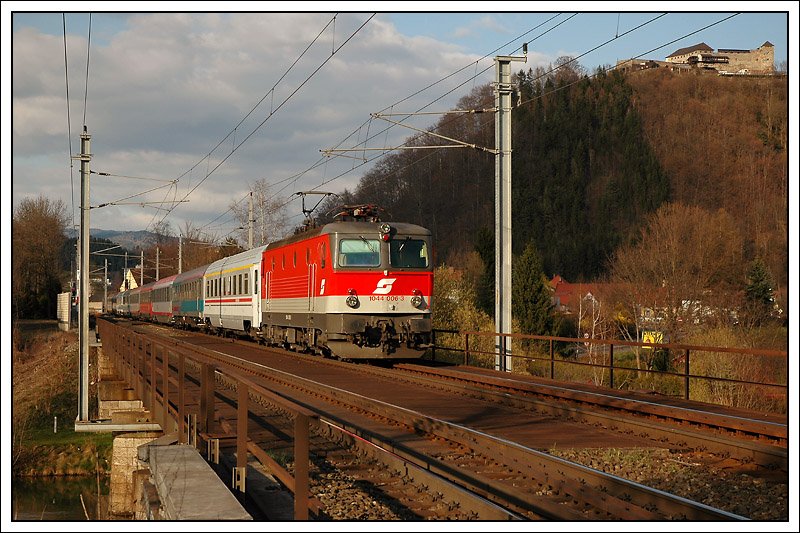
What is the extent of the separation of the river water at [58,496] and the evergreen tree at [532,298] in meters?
41.6

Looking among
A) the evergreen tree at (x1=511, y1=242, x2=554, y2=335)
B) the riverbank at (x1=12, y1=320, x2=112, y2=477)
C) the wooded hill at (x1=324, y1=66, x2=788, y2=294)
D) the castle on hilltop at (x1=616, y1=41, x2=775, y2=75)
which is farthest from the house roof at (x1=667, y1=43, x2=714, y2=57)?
the riverbank at (x1=12, y1=320, x2=112, y2=477)

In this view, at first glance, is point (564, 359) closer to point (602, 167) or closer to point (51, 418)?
point (51, 418)

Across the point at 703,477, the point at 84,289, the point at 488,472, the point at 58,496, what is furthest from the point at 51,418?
the point at 703,477

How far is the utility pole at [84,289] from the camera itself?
2189 cm

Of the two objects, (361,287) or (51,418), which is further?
(51,418)

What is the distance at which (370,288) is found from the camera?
23.2m

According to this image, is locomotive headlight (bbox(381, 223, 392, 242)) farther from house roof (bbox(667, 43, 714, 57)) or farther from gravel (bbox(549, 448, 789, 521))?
house roof (bbox(667, 43, 714, 57))

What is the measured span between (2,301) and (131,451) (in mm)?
10572

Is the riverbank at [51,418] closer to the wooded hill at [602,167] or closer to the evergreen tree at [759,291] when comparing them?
the wooded hill at [602,167]

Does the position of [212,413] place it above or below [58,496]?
above

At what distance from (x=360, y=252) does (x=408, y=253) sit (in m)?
1.28

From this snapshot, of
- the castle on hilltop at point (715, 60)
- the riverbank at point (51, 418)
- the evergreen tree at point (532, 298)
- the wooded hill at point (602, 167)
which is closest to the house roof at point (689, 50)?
the castle on hilltop at point (715, 60)

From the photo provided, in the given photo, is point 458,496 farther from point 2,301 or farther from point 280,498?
point 2,301

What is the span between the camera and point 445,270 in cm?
4378
